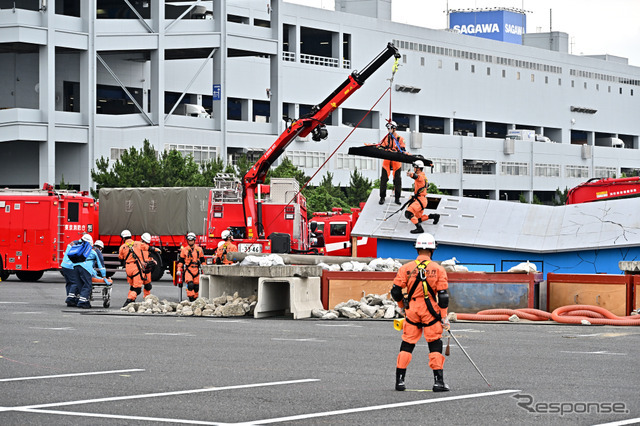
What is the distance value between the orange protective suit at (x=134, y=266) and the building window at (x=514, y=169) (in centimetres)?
8267

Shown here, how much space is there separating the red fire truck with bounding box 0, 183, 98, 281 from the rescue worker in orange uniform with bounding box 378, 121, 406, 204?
12164 millimetres

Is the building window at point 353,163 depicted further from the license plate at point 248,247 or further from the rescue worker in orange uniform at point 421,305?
the rescue worker in orange uniform at point 421,305

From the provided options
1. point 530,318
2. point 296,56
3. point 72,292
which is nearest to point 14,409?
point 530,318

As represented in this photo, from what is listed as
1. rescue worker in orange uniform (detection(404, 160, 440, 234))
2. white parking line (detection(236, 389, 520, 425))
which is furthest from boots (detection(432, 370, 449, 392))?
rescue worker in orange uniform (detection(404, 160, 440, 234))

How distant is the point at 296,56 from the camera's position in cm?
8994

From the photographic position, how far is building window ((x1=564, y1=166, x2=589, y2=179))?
11062 cm

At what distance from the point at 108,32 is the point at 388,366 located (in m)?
56.3

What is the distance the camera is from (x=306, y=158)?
282 ft

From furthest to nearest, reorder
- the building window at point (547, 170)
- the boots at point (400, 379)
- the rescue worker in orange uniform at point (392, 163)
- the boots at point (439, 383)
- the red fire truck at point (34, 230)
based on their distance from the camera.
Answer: the building window at point (547, 170)
the red fire truck at point (34, 230)
the rescue worker in orange uniform at point (392, 163)
the boots at point (400, 379)
the boots at point (439, 383)

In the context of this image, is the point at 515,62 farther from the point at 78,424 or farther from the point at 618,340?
the point at 78,424

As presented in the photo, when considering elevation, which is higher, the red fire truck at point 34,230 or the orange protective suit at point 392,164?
the orange protective suit at point 392,164

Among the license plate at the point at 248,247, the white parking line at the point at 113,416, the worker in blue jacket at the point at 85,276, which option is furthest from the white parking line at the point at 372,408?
the license plate at the point at 248,247

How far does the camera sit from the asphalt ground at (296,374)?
33.4 feet

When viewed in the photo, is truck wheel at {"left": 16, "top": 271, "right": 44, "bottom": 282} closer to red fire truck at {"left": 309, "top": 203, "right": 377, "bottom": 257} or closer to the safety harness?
red fire truck at {"left": 309, "top": 203, "right": 377, "bottom": 257}
